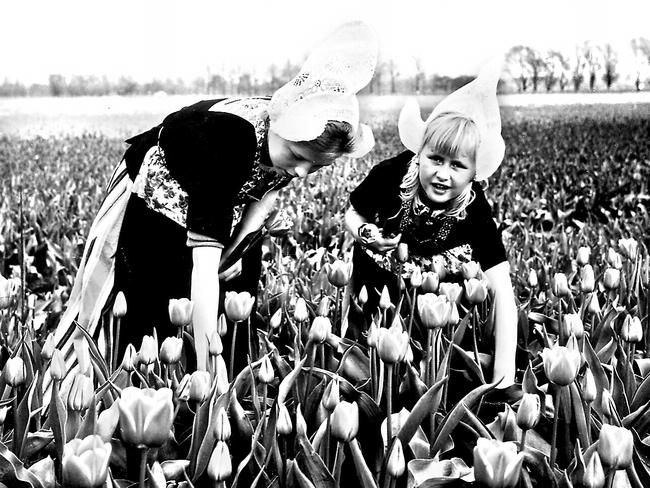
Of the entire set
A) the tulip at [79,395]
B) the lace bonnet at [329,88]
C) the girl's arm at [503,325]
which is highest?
the lace bonnet at [329,88]

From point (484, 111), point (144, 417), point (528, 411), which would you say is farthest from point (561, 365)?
point (484, 111)

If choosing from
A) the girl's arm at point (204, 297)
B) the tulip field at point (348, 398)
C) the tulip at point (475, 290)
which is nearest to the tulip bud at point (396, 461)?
the tulip field at point (348, 398)

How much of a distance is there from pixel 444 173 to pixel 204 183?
0.56 meters

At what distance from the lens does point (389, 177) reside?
1.83 meters

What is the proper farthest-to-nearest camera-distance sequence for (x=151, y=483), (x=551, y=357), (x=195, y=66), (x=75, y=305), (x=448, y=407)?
(x=195, y=66), (x=75, y=305), (x=448, y=407), (x=551, y=357), (x=151, y=483)

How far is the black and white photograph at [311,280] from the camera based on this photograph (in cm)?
95

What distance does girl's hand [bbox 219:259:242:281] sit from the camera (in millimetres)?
1683

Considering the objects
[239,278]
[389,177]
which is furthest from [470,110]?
[239,278]

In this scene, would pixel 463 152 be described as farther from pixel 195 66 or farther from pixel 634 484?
pixel 195 66

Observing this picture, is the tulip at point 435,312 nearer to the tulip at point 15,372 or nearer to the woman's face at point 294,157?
the woman's face at point 294,157

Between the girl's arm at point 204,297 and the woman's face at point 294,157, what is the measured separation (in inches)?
9.2

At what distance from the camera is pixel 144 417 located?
0.73 meters

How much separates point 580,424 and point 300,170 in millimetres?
701

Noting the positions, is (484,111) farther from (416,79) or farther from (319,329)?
(416,79)
